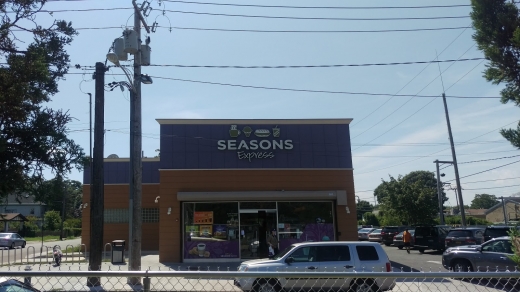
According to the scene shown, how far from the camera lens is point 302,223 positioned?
2356 cm

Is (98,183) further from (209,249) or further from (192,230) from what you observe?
(209,249)

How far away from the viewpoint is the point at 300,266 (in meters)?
12.9

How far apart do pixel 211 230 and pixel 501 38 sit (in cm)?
1714

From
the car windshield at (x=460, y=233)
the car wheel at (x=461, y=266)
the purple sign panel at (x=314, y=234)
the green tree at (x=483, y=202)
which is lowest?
the car wheel at (x=461, y=266)

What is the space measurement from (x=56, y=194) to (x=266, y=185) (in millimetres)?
16554

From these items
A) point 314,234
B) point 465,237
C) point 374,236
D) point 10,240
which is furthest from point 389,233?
point 10,240

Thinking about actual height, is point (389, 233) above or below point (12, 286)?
below

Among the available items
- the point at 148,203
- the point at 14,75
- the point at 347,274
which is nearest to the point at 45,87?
the point at 14,75

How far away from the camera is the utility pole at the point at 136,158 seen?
14.9 meters

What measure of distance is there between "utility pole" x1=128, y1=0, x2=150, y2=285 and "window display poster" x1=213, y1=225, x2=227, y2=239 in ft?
26.9

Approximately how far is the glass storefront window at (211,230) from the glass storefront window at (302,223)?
2.40 m

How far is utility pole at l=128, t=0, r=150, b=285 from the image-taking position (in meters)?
14.9

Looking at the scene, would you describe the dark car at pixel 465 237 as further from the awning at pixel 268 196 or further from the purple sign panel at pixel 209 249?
Result: the purple sign panel at pixel 209 249

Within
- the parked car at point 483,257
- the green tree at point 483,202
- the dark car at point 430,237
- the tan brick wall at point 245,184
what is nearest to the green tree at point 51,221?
the tan brick wall at point 245,184
